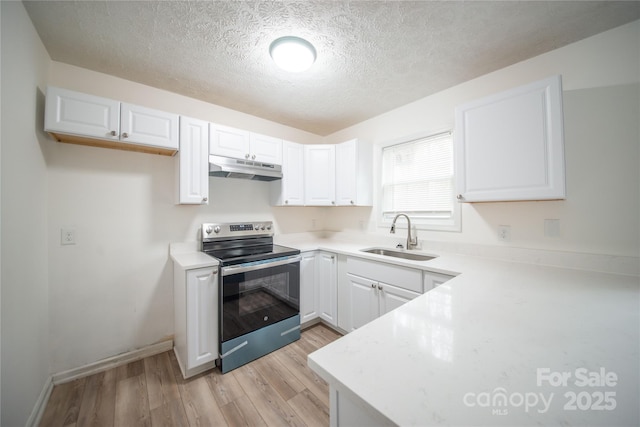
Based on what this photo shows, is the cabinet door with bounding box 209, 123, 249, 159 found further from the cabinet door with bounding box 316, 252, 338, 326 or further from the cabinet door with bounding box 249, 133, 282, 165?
the cabinet door with bounding box 316, 252, 338, 326

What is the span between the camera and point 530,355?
2.08 ft

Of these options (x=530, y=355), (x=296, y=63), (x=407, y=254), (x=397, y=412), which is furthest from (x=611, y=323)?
(x=296, y=63)

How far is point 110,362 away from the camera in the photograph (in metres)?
1.89

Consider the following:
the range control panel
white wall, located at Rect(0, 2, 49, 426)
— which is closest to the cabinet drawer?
the range control panel

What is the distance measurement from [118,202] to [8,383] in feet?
4.12

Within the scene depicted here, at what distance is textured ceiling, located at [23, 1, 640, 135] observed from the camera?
1.32 m

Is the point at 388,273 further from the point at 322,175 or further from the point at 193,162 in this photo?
the point at 193,162

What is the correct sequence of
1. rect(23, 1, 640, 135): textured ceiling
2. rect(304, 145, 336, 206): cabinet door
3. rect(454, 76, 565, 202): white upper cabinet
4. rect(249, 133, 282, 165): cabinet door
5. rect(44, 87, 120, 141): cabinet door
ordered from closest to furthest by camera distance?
rect(23, 1, 640, 135): textured ceiling < rect(454, 76, 565, 202): white upper cabinet < rect(44, 87, 120, 141): cabinet door < rect(249, 133, 282, 165): cabinet door < rect(304, 145, 336, 206): cabinet door

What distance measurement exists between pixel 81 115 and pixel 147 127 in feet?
1.21

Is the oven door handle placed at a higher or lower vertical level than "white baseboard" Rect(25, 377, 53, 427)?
higher

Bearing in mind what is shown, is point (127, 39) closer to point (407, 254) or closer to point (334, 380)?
point (334, 380)

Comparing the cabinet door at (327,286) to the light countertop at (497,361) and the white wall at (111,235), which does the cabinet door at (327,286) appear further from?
the light countertop at (497,361)

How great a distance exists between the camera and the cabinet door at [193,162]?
1.99 metres

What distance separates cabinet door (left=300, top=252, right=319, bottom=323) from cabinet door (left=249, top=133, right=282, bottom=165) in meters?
1.09
